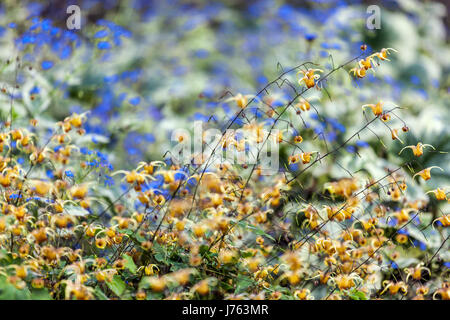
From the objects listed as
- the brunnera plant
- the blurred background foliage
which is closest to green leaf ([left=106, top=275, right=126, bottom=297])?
the brunnera plant

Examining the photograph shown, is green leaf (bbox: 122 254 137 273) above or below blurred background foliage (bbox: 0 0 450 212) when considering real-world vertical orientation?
below

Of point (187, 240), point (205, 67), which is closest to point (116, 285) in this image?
point (187, 240)

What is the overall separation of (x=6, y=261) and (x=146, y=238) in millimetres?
432

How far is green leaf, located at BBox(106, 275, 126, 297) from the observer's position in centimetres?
156

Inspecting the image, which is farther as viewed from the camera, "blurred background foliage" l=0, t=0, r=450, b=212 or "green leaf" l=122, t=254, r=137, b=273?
"blurred background foliage" l=0, t=0, r=450, b=212

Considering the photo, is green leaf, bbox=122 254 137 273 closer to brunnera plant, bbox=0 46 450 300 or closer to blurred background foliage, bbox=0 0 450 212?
brunnera plant, bbox=0 46 450 300

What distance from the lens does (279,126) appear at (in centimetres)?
332

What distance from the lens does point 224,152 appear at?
2.03 m

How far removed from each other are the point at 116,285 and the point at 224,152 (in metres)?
0.67

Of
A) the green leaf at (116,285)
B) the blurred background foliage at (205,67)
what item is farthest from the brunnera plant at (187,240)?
the blurred background foliage at (205,67)

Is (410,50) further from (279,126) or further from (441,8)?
(279,126)

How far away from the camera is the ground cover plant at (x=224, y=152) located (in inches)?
65.8

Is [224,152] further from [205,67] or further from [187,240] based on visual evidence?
[205,67]
